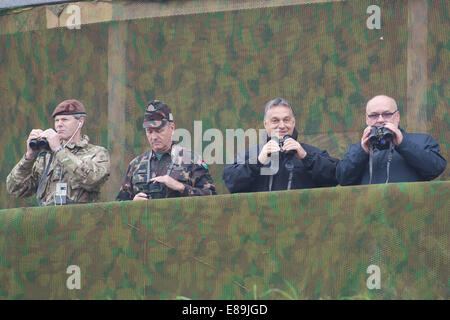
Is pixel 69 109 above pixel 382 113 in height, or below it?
above

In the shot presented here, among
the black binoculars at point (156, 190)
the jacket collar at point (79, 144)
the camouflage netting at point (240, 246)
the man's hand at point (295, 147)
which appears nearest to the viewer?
the camouflage netting at point (240, 246)

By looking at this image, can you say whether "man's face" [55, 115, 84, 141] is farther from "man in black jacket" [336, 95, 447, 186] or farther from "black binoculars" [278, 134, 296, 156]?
"man in black jacket" [336, 95, 447, 186]

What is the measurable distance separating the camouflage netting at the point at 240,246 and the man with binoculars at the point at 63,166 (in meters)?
0.81

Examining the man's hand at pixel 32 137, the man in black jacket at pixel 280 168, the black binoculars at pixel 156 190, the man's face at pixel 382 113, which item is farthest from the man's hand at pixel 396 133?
the man's hand at pixel 32 137

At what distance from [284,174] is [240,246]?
3.75ft

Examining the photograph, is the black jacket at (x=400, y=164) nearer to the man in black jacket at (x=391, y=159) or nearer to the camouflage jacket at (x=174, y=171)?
the man in black jacket at (x=391, y=159)

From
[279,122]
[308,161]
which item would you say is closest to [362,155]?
[308,161]

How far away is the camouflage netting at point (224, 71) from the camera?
825 cm

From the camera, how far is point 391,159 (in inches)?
248

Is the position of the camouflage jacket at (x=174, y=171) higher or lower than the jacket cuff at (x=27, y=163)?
lower

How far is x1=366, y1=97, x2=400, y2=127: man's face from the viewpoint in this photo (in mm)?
6469

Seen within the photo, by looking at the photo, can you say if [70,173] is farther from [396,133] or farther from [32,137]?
[396,133]

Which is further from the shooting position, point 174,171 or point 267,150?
point 174,171

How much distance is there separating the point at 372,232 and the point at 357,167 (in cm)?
103
